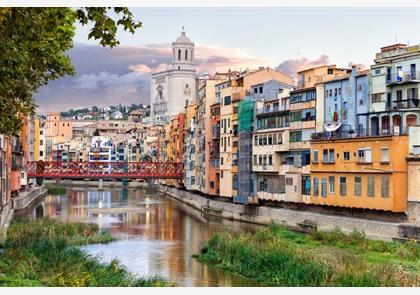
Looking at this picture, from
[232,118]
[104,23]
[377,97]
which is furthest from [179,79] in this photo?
[104,23]

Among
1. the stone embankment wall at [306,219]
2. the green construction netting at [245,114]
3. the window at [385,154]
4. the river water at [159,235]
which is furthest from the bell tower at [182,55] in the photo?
the window at [385,154]

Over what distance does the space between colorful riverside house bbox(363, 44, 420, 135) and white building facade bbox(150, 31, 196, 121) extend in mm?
144374

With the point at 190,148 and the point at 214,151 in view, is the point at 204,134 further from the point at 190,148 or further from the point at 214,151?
the point at 190,148

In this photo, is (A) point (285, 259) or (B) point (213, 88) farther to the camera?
(B) point (213, 88)

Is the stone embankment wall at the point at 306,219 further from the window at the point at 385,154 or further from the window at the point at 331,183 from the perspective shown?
the window at the point at 385,154

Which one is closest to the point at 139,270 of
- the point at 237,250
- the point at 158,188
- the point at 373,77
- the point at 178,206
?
the point at 237,250

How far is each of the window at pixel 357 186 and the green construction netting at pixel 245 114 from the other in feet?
44.2

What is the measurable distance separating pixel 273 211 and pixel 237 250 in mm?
15723

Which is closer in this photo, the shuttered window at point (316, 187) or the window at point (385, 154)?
the window at point (385, 154)

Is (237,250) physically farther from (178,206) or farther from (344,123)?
(178,206)

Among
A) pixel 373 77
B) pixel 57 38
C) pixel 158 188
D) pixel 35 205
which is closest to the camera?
pixel 57 38

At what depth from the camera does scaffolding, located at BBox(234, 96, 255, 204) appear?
48.8 m

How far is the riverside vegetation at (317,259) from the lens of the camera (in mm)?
21578

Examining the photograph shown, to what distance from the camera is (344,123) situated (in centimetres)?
4031
